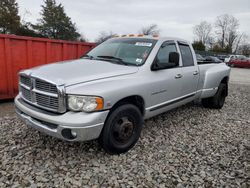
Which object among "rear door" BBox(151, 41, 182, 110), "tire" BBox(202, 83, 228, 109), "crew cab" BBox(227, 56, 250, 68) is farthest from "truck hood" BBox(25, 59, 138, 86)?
"crew cab" BBox(227, 56, 250, 68)

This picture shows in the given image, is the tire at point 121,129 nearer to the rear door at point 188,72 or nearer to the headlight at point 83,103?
the headlight at point 83,103

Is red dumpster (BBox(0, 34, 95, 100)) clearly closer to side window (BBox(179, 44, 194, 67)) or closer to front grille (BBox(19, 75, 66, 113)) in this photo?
front grille (BBox(19, 75, 66, 113))

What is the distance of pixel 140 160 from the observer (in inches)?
126

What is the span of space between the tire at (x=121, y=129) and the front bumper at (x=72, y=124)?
0.15 metres

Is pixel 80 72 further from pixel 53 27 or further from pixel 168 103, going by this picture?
pixel 53 27

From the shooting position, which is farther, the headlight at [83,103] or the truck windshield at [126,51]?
the truck windshield at [126,51]

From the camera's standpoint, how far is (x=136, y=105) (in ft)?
11.5

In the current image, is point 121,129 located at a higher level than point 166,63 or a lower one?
lower

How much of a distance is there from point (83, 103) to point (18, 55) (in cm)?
399

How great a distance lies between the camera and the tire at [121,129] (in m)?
3.00

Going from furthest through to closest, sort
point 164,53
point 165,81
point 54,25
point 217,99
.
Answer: point 54,25
point 217,99
point 164,53
point 165,81

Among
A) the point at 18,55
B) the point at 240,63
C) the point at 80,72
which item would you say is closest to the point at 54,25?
the point at 240,63

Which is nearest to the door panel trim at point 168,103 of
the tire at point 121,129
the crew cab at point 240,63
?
the tire at point 121,129

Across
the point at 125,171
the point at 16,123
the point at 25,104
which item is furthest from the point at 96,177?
the point at 16,123
